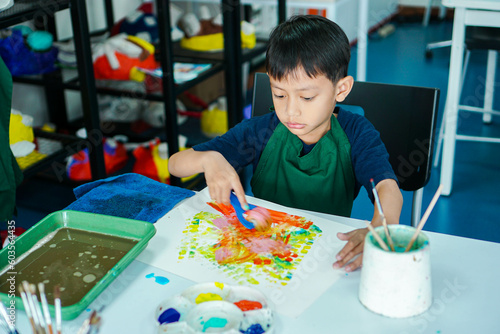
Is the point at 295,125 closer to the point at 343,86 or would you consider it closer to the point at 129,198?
the point at 343,86

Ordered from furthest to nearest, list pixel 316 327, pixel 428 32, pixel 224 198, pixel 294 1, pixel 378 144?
1. pixel 428 32
2. pixel 294 1
3. pixel 378 144
4. pixel 224 198
5. pixel 316 327

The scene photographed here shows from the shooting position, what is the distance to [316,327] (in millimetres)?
738

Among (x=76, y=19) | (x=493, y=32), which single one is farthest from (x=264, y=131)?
(x=493, y=32)

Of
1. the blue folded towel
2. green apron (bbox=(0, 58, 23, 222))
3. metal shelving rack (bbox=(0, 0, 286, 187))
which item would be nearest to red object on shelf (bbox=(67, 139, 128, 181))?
metal shelving rack (bbox=(0, 0, 286, 187))

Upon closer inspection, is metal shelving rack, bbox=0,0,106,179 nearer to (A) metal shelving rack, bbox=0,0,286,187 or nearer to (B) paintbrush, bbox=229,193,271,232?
(A) metal shelving rack, bbox=0,0,286,187

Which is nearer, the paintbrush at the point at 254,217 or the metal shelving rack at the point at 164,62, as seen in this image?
the paintbrush at the point at 254,217

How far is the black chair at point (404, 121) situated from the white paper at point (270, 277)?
406 mm

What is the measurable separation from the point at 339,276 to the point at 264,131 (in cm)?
49

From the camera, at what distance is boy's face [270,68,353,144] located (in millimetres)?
1072

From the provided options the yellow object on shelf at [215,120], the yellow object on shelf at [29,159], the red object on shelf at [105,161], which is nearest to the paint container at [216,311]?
the yellow object on shelf at [29,159]

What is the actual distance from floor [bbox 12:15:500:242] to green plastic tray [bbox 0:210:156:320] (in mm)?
591

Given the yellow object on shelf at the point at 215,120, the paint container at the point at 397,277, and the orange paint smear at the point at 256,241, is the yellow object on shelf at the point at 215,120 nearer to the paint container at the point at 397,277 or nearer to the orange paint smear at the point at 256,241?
the orange paint smear at the point at 256,241

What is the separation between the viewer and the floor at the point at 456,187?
215 cm

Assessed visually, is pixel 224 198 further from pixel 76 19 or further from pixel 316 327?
pixel 76 19
